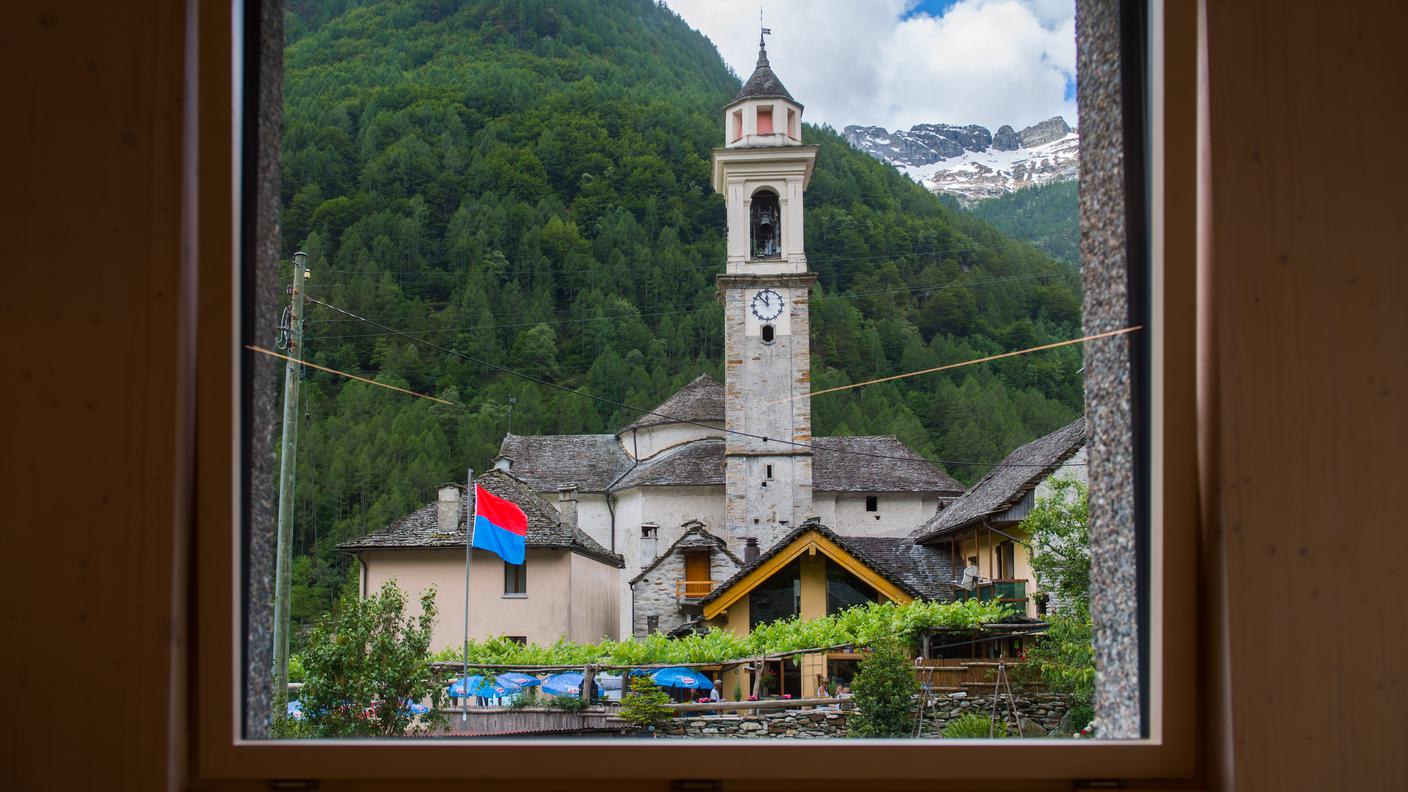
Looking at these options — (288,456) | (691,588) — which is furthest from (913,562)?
(288,456)

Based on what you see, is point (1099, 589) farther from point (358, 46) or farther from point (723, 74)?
point (723, 74)

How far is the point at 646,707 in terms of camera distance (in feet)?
31.5

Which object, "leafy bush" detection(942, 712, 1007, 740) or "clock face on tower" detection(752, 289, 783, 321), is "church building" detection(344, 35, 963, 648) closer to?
"clock face on tower" detection(752, 289, 783, 321)

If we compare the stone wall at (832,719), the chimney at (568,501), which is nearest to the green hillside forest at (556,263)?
the chimney at (568,501)

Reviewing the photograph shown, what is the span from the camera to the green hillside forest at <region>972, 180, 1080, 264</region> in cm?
2161

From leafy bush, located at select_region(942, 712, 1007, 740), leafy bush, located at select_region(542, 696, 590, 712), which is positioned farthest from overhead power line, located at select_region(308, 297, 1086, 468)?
leafy bush, located at select_region(542, 696, 590, 712)

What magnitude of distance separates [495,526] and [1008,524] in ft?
19.9

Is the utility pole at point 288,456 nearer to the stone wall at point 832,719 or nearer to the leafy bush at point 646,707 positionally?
the leafy bush at point 646,707

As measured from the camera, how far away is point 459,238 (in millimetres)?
35188

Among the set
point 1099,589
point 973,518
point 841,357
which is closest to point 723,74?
point 841,357

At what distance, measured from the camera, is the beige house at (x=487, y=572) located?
1598cm

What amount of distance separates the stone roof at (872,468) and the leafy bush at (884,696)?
42.8ft

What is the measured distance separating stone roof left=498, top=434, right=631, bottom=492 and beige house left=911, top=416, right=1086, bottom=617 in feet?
28.6
